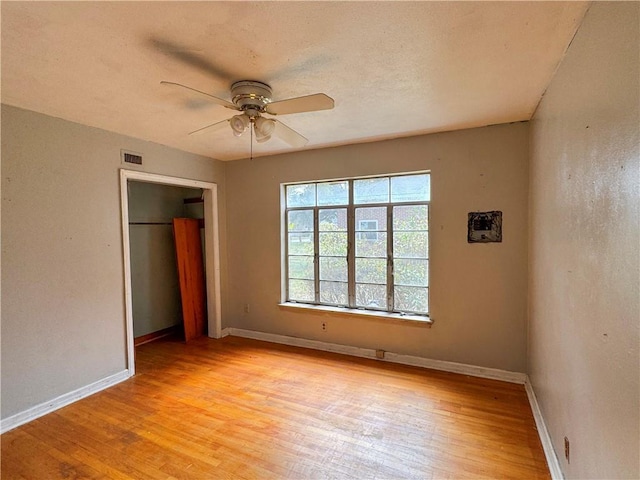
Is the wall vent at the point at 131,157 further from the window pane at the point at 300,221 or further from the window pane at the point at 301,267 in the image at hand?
the window pane at the point at 301,267

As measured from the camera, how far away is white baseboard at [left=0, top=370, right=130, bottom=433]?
2398 mm

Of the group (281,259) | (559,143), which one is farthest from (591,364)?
(281,259)

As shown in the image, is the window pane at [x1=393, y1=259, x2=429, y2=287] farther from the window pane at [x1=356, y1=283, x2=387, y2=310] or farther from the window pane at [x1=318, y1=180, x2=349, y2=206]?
the window pane at [x1=318, y1=180, x2=349, y2=206]

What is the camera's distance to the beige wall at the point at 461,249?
9.76 feet

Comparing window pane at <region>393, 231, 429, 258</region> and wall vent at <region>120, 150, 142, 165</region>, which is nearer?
wall vent at <region>120, 150, 142, 165</region>

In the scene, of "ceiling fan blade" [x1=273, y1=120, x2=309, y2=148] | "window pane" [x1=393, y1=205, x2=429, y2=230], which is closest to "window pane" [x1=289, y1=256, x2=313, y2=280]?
"window pane" [x1=393, y1=205, x2=429, y2=230]

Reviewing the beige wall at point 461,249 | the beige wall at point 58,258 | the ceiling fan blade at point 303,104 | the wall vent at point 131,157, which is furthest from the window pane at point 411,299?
the wall vent at point 131,157

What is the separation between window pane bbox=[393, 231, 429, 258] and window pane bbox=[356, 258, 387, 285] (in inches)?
8.2

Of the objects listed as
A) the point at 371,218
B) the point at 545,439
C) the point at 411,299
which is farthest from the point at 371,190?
the point at 545,439

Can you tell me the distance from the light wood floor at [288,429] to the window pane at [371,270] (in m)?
0.97

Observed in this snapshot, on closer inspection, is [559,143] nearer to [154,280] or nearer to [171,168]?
[171,168]

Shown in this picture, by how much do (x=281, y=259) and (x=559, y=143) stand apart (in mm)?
Answer: 3154

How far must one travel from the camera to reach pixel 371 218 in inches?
144

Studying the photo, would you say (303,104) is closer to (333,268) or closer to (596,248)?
(596,248)
